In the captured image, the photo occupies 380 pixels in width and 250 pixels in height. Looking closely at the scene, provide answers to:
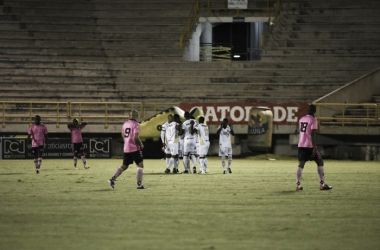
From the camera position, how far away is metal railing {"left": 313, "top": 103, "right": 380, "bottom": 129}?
32.2m

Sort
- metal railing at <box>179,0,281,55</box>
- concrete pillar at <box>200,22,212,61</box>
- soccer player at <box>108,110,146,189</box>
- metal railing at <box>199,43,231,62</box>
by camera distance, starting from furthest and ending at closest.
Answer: concrete pillar at <box>200,22,212,61</box>
metal railing at <box>199,43,231,62</box>
metal railing at <box>179,0,281,55</box>
soccer player at <box>108,110,146,189</box>

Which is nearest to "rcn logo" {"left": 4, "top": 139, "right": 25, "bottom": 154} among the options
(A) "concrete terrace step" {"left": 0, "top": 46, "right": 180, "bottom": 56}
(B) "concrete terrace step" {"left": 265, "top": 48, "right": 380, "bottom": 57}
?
(A) "concrete terrace step" {"left": 0, "top": 46, "right": 180, "bottom": 56}

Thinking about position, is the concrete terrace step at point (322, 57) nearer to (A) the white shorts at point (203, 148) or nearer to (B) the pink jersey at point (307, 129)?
(A) the white shorts at point (203, 148)

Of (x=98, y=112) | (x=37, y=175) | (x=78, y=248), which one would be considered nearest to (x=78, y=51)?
(x=98, y=112)

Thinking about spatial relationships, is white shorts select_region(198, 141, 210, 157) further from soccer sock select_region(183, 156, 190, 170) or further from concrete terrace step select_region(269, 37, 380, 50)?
concrete terrace step select_region(269, 37, 380, 50)

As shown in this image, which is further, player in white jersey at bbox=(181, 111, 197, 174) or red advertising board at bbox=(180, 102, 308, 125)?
red advertising board at bbox=(180, 102, 308, 125)

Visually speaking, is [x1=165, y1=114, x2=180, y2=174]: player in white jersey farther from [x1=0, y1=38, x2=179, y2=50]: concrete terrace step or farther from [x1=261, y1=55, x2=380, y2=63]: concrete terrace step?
[x1=0, y1=38, x2=179, y2=50]: concrete terrace step

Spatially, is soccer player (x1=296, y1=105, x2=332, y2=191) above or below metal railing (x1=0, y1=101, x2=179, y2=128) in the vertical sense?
below

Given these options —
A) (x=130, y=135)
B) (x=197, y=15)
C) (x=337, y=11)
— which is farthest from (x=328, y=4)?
(x=130, y=135)

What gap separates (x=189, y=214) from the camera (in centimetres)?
1234

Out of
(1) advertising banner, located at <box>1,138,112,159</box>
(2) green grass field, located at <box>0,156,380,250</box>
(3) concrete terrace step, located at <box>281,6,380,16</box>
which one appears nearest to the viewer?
(2) green grass field, located at <box>0,156,380,250</box>

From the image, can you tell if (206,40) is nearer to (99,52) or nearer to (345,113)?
(99,52)

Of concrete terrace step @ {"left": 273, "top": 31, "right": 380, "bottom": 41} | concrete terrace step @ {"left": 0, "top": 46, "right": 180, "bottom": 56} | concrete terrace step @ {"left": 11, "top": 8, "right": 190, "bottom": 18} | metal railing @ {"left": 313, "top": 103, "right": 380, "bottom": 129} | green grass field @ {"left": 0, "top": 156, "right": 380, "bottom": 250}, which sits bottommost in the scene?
green grass field @ {"left": 0, "top": 156, "right": 380, "bottom": 250}

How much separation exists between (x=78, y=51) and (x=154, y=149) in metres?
9.15
